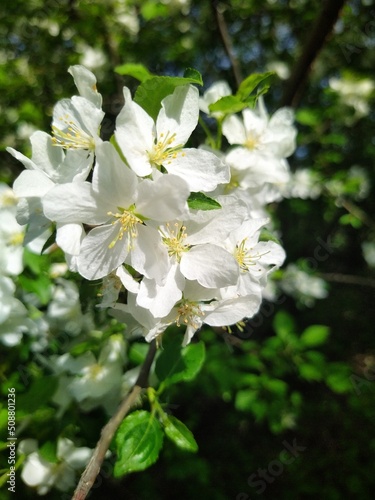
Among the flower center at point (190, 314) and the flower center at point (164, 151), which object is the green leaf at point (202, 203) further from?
the flower center at point (190, 314)

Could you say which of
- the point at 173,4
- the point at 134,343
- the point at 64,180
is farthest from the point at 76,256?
the point at 173,4

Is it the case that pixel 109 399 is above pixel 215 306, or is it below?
below

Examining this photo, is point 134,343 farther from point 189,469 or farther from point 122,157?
point 189,469

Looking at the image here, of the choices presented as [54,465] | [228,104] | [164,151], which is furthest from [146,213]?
[54,465]

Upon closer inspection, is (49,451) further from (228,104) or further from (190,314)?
(228,104)

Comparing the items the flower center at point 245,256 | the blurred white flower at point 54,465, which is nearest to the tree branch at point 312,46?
the flower center at point 245,256

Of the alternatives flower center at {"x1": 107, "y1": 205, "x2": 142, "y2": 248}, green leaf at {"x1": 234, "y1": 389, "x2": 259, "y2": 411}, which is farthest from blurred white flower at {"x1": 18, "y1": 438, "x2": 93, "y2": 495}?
Result: green leaf at {"x1": 234, "y1": 389, "x2": 259, "y2": 411}

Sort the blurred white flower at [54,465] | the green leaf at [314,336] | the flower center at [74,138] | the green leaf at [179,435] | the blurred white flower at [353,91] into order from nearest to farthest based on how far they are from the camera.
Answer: the flower center at [74,138] → the green leaf at [179,435] → the blurred white flower at [54,465] → the green leaf at [314,336] → the blurred white flower at [353,91]

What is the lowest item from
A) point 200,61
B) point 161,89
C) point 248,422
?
point 248,422
